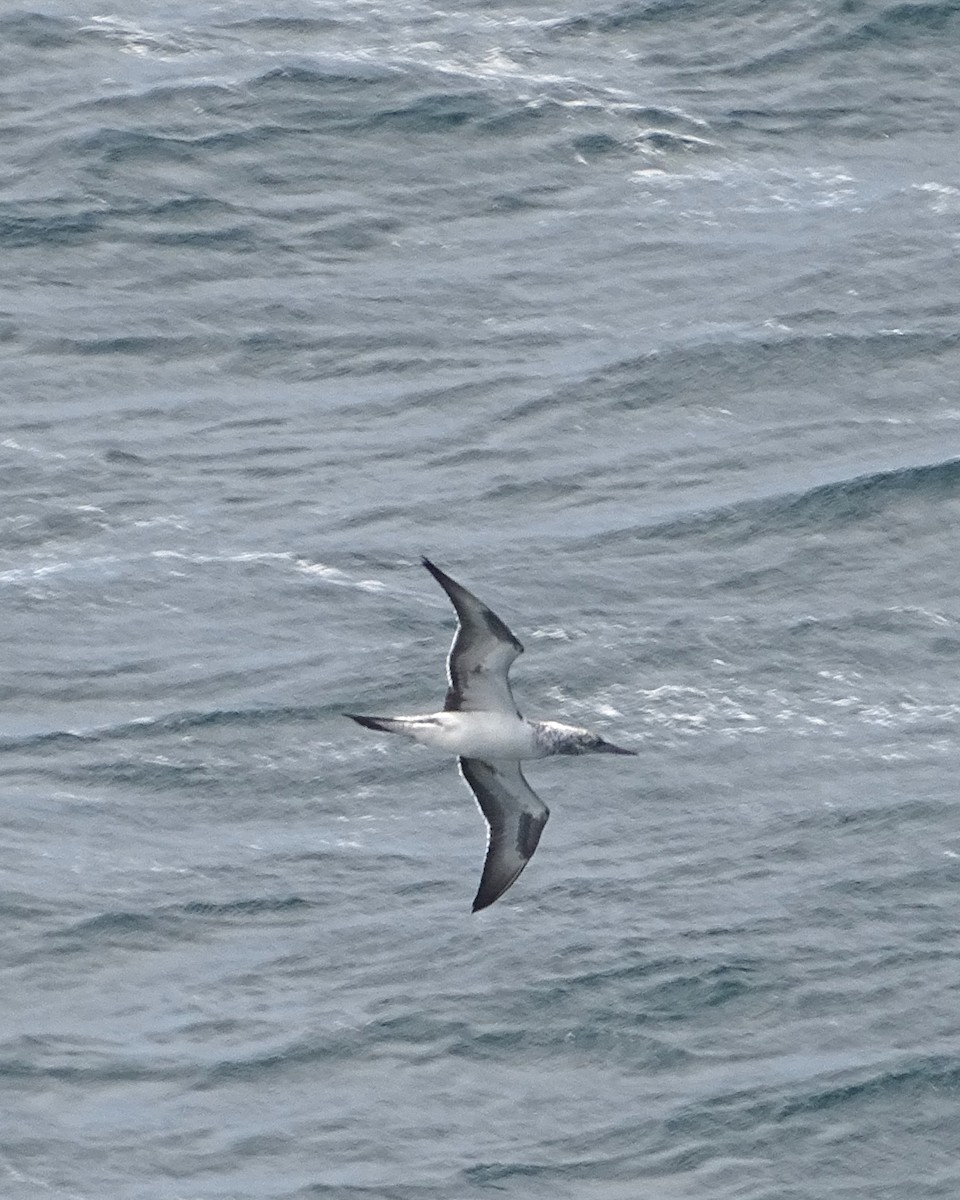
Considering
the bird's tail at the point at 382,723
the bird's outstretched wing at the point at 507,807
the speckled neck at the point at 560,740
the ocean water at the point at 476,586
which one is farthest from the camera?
the ocean water at the point at 476,586

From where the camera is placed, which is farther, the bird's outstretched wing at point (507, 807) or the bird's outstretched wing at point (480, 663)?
the bird's outstretched wing at point (507, 807)

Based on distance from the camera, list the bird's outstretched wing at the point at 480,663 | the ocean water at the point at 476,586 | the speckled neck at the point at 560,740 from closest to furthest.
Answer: the bird's outstretched wing at the point at 480,663 < the speckled neck at the point at 560,740 < the ocean water at the point at 476,586

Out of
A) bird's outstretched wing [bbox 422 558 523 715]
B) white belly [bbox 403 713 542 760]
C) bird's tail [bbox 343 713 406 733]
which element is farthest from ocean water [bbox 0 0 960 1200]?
bird's tail [bbox 343 713 406 733]

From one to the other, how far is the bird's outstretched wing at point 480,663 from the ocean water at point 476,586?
5812mm

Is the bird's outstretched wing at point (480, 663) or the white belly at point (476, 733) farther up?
the bird's outstretched wing at point (480, 663)

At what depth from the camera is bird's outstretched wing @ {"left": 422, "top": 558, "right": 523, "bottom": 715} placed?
3572 centimetres

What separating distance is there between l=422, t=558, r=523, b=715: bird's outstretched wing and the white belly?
3.7 inches

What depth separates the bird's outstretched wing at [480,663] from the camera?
1406 inches

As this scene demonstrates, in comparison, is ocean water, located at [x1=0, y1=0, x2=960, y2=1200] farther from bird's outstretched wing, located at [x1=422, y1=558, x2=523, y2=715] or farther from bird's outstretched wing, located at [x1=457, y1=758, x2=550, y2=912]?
bird's outstretched wing, located at [x1=422, y1=558, x2=523, y2=715]

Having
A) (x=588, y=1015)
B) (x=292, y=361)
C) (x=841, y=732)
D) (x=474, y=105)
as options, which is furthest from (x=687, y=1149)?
(x=474, y=105)

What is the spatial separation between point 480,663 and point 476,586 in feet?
34.6

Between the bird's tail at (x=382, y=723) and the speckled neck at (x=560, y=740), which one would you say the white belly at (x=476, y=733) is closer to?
the speckled neck at (x=560, y=740)

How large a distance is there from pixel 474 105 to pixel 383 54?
2092mm

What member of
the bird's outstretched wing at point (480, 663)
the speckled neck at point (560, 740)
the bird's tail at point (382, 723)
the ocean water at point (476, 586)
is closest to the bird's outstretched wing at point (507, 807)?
A: the speckled neck at point (560, 740)
